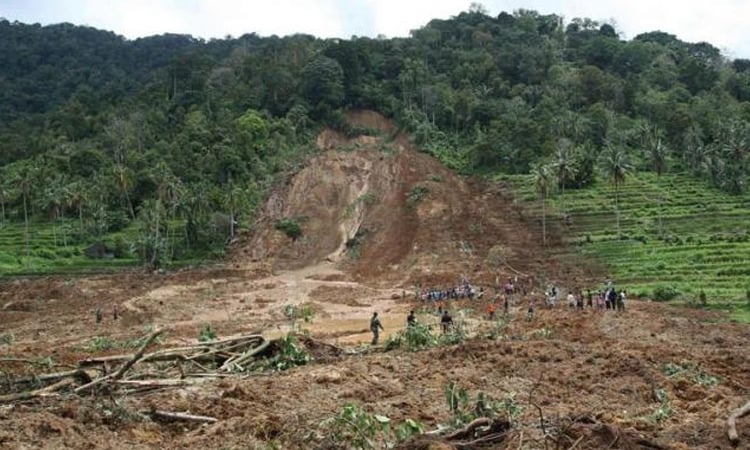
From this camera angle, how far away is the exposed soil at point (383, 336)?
13352 millimetres

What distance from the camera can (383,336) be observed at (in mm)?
29484

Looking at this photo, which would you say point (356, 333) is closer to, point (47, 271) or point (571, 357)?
point (571, 357)

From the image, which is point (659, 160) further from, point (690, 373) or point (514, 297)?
point (690, 373)

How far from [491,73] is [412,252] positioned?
162 feet

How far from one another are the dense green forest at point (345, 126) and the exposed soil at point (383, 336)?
6.42 m

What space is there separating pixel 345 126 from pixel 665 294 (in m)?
52.0

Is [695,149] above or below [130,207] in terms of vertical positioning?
above

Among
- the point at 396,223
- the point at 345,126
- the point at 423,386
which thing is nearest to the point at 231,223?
the point at 396,223

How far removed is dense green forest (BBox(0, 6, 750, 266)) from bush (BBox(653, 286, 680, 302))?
20225 millimetres

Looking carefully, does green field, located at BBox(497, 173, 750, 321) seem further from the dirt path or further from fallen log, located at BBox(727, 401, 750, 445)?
fallen log, located at BBox(727, 401, 750, 445)

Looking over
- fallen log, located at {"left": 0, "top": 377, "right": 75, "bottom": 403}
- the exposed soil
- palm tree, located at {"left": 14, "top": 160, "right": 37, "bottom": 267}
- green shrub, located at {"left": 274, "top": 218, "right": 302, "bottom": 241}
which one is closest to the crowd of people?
the exposed soil

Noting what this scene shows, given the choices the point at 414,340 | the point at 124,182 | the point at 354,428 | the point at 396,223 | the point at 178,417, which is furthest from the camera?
the point at 124,182

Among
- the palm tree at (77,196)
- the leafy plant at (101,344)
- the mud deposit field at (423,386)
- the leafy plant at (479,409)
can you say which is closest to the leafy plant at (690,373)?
the mud deposit field at (423,386)

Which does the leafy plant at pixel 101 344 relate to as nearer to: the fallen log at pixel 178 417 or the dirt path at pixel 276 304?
the dirt path at pixel 276 304
